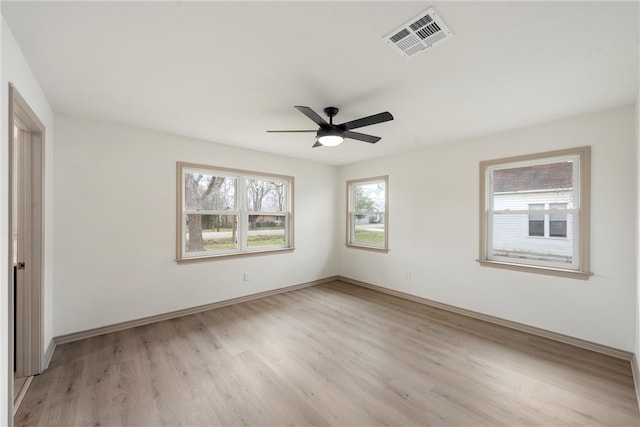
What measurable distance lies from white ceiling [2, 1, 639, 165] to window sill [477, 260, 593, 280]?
176 cm

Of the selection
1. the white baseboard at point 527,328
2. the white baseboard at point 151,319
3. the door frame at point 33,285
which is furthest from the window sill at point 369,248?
the door frame at point 33,285

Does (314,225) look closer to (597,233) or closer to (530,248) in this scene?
(530,248)

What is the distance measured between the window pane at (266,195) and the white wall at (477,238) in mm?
1672

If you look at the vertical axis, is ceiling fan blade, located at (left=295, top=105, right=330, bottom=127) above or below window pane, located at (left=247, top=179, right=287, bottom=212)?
above

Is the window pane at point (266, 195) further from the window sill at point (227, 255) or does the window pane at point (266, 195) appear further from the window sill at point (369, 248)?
the window sill at point (369, 248)

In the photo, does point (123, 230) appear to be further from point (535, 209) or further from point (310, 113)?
point (535, 209)

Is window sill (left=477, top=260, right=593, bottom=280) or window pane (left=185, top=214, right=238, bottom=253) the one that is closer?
window sill (left=477, top=260, right=593, bottom=280)

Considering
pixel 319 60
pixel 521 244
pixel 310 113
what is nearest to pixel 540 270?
pixel 521 244

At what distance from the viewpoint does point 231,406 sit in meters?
2.01

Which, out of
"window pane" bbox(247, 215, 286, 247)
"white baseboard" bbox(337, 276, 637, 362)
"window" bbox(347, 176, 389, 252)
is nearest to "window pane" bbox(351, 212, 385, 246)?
"window" bbox(347, 176, 389, 252)

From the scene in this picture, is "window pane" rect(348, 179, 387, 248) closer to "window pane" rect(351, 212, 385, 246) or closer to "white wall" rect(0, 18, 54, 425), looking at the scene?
"window pane" rect(351, 212, 385, 246)

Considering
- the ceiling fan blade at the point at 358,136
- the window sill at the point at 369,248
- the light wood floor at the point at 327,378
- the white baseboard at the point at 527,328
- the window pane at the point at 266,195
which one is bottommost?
the light wood floor at the point at 327,378

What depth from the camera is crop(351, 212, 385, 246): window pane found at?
17.0 ft

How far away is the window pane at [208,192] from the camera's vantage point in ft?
13.0
